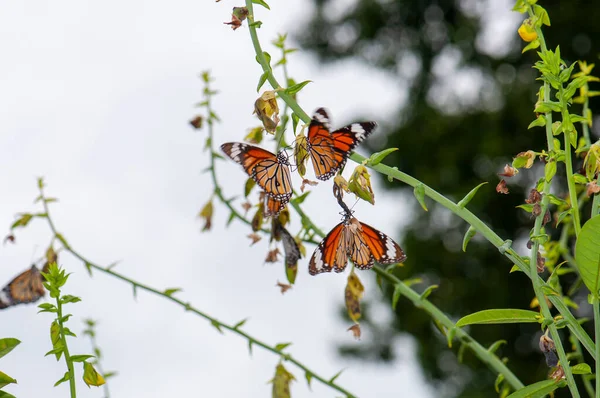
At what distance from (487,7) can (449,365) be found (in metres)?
4.19

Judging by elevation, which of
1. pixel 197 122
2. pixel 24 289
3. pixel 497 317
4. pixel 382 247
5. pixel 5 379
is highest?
pixel 197 122

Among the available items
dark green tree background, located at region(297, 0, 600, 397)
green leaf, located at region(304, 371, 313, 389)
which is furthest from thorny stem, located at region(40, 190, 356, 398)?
dark green tree background, located at region(297, 0, 600, 397)

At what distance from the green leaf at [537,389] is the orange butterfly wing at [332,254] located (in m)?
0.21

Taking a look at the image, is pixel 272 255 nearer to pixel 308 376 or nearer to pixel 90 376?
pixel 308 376

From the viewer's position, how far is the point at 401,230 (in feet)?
28.8

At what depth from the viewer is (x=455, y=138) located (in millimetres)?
8688

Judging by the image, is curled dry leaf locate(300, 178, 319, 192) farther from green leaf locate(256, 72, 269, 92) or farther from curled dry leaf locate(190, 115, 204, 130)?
curled dry leaf locate(190, 115, 204, 130)

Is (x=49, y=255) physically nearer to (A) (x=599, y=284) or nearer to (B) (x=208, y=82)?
(B) (x=208, y=82)

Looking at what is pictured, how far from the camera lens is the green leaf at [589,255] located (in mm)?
730

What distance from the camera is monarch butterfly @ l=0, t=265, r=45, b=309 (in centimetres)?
129

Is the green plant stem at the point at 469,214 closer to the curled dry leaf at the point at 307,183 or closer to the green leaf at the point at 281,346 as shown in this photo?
the curled dry leaf at the point at 307,183

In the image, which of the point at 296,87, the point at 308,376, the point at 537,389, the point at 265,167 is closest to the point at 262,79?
the point at 296,87

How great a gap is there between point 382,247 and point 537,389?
245mm

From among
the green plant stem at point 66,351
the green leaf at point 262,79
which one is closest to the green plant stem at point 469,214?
the green leaf at point 262,79
